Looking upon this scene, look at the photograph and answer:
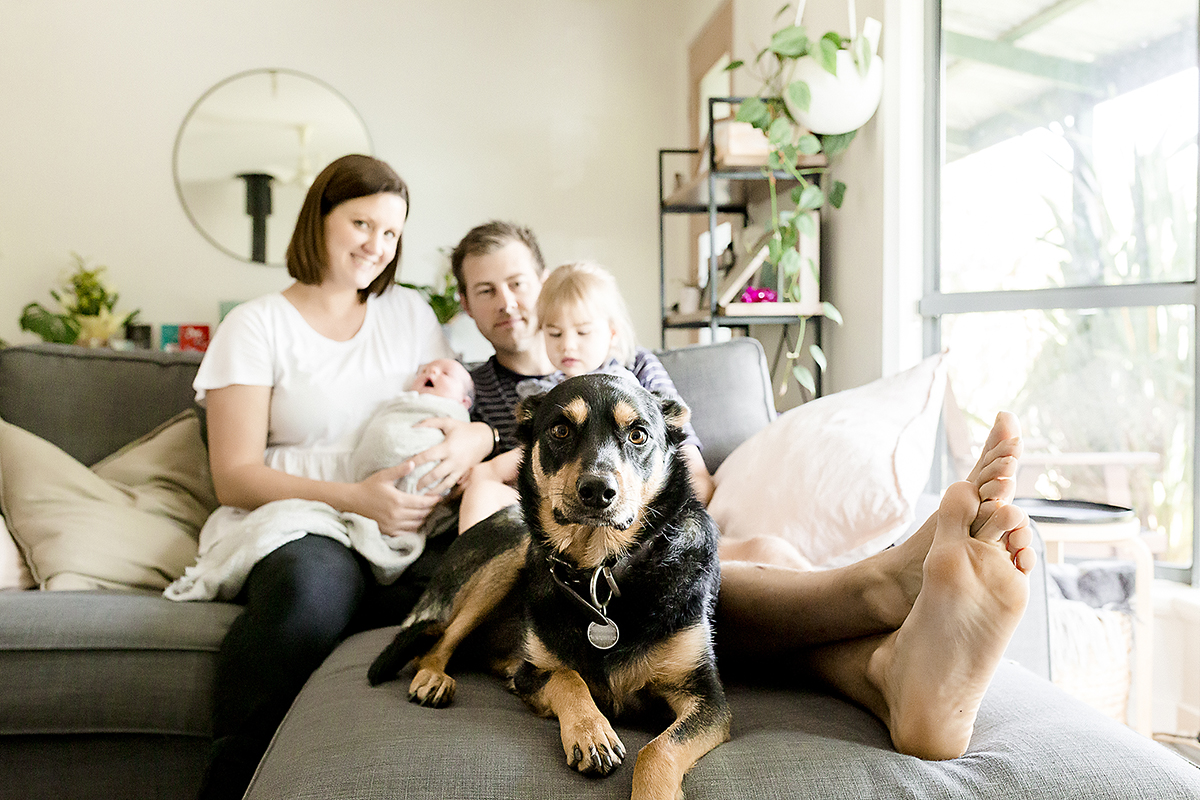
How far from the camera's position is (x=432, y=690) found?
110 cm

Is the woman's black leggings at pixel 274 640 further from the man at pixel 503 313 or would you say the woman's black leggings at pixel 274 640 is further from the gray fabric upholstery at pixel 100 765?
the man at pixel 503 313

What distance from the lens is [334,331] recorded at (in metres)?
1.93

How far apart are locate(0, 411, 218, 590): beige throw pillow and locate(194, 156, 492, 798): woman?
0.14 metres

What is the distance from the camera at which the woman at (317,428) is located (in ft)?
4.49

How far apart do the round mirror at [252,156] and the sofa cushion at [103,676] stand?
314 cm

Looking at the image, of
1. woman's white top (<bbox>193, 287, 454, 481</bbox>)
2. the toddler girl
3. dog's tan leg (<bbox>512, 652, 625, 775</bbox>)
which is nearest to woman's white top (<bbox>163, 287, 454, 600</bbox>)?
woman's white top (<bbox>193, 287, 454, 481</bbox>)

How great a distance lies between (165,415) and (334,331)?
57 centimetres

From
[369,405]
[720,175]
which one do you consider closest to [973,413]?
[720,175]

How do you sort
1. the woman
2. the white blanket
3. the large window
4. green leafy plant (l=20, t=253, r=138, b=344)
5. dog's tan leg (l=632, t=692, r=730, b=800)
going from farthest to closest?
green leafy plant (l=20, t=253, r=138, b=344)
the large window
the white blanket
the woman
dog's tan leg (l=632, t=692, r=730, b=800)

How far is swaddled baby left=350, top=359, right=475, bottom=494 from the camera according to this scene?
1.68m

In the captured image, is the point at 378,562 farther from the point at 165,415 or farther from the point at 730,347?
the point at 730,347

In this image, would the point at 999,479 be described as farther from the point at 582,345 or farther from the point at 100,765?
the point at 100,765

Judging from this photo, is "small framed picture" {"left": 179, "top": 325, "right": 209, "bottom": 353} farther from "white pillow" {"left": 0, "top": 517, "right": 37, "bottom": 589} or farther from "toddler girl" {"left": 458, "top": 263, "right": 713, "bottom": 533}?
"toddler girl" {"left": 458, "top": 263, "right": 713, "bottom": 533}

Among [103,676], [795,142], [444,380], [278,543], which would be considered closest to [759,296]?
[795,142]
